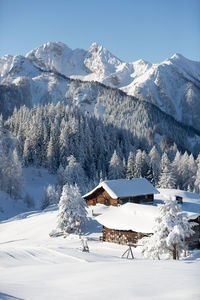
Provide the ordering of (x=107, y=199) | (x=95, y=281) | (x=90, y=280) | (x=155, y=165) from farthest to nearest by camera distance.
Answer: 1. (x=155, y=165)
2. (x=107, y=199)
3. (x=90, y=280)
4. (x=95, y=281)

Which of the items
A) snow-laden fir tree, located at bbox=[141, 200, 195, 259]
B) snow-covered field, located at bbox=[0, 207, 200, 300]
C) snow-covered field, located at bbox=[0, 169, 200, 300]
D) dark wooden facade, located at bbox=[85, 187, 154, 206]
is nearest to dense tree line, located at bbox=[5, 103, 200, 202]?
dark wooden facade, located at bbox=[85, 187, 154, 206]

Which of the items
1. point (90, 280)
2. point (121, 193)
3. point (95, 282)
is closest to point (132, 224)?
point (121, 193)

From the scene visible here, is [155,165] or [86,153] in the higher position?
[86,153]

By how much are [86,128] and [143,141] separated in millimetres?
29895

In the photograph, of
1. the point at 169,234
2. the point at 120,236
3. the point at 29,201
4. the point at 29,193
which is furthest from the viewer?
the point at 29,193

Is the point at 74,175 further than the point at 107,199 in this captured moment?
Yes

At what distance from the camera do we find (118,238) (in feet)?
113

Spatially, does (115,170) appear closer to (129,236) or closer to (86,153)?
(86,153)

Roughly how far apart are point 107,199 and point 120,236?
16676mm

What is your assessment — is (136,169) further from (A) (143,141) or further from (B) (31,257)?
(B) (31,257)

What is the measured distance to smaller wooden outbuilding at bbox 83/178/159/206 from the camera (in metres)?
48.8

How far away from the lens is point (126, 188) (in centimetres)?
5056

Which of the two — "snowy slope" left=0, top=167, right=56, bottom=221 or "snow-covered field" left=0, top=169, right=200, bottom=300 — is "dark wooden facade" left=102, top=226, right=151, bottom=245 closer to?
"snow-covered field" left=0, top=169, right=200, bottom=300

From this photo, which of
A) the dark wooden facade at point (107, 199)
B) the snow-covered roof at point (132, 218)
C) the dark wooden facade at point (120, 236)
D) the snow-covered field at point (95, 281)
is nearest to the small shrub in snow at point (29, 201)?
the dark wooden facade at point (107, 199)
